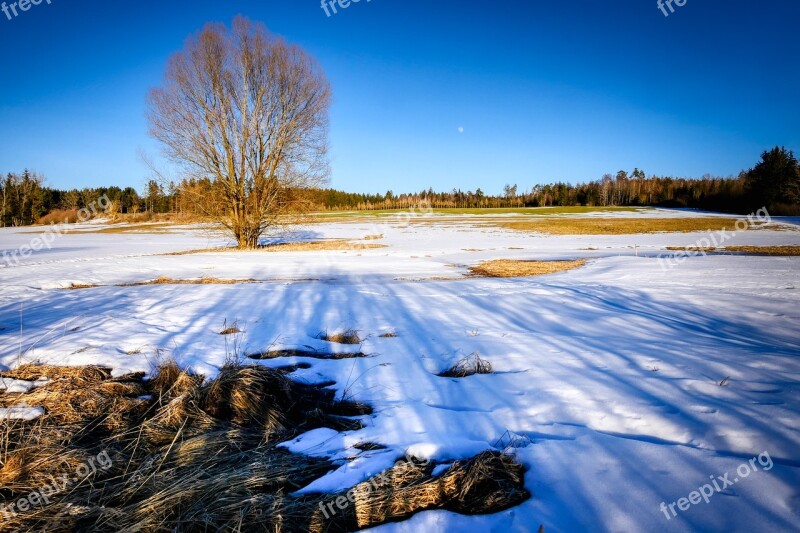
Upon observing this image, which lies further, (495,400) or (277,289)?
(277,289)

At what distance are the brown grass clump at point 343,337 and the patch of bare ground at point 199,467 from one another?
68.8 inches

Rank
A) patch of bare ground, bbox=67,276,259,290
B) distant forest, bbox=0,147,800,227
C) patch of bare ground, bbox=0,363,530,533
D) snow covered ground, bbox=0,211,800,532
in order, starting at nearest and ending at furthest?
patch of bare ground, bbox=0,363,530,533
snow covered ground, bbox=0,211,800,532
patch of bare ground, bbox=67,276,259,290
distant forest, bbox=0,147,800,227

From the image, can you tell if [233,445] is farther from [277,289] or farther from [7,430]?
[277,289]

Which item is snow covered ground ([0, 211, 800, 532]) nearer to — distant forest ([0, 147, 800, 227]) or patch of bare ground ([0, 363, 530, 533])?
patch of bare ground ([0, 363, 530, 533])

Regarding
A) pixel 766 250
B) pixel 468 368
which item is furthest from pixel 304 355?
pixel 766 250

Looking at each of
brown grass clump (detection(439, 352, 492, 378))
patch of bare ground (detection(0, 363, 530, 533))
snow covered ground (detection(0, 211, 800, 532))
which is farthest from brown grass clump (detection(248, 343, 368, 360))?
brown grass clump (detection(439, 352, 492, 378))

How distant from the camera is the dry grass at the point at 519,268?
489 inches

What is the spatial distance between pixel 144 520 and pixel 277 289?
24.4ft

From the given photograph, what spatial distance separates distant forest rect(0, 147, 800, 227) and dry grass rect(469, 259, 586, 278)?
38.3ft

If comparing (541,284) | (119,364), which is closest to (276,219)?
(541,284)

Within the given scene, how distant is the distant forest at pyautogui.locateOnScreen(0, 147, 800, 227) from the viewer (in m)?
50.1

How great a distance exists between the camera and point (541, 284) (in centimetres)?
991

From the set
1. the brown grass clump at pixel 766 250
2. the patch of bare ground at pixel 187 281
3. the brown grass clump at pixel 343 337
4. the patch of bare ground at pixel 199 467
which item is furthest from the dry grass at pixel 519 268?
the patch of bare ground at pixel 199 467

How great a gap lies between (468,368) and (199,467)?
297 centimetres
